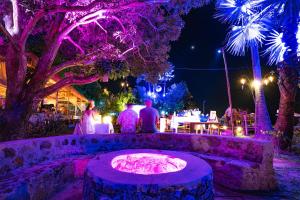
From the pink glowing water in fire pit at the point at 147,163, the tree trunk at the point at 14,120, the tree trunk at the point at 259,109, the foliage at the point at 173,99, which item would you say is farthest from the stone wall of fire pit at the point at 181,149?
the foliage at the point at 173,99

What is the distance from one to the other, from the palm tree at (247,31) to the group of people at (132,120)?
691cm

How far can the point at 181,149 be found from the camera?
20.4 feet

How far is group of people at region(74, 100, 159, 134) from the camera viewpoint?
21.3 feet

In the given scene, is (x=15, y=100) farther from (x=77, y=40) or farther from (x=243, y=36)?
(x=243, y=36)

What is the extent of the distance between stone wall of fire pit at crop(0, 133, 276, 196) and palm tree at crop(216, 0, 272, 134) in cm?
660

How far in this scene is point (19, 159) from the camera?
401cm

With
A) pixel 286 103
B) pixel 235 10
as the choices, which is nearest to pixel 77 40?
pixel 235 10

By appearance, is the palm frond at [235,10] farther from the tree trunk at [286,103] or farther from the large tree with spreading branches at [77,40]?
the large tree with spreading branches at [77,40]

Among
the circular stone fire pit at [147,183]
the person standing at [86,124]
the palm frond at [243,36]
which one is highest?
the palm frond at [243,36]

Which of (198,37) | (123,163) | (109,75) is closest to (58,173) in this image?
(123,163)

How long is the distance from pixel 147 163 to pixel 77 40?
6.60 m

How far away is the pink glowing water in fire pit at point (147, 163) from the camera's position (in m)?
3.83

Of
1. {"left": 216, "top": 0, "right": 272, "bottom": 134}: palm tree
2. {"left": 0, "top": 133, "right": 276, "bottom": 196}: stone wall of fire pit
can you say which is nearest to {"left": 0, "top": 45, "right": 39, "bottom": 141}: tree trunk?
{"left": 0, "top": 133, "right": 276, "bottom": 196}: stone wall of fire pit

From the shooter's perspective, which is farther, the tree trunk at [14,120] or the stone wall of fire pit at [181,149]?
the tree trunk at [14,120]
